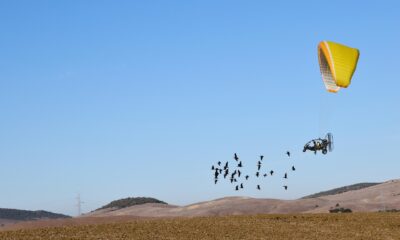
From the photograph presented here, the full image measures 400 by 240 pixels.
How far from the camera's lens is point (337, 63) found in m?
36.9

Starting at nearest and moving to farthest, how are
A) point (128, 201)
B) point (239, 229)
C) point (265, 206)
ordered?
point (239, 229) → point (265, 206) → point (128, 201)

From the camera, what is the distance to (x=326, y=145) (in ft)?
142

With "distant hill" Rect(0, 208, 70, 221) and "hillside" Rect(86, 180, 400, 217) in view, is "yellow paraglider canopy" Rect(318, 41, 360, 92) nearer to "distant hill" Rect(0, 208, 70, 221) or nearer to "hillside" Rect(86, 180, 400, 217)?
"hillside" Rect(86, 180, 400, 217)

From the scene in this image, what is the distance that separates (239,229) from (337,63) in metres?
12.8

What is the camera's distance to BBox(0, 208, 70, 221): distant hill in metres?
179

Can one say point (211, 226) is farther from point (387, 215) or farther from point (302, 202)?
point (302, 202)

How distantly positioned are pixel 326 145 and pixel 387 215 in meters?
12.3

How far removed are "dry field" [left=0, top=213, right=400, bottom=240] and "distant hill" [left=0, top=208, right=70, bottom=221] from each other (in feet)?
457

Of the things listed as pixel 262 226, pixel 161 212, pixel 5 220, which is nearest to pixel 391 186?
pixel 161 212

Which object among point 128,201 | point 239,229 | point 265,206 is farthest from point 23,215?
point 239,229

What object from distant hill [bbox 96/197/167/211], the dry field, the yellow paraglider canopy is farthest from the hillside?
the yellow paraglider canopy

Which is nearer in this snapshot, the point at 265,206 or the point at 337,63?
the point at 337,63

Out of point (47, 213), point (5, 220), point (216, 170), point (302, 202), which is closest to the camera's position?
point (216, 170)

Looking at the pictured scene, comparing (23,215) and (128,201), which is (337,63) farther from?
(23,215)
